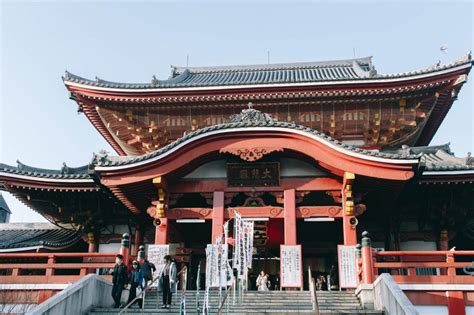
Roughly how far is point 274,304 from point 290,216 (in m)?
3.36

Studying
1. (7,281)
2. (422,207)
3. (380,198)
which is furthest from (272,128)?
(7,281)

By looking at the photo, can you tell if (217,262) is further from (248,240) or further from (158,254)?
(158,254)

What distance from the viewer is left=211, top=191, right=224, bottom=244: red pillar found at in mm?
15125

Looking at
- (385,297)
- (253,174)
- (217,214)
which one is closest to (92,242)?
(217,214)

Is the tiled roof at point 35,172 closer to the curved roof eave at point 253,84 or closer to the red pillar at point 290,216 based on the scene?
the curved roof eave at point 253,84

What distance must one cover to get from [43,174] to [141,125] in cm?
520

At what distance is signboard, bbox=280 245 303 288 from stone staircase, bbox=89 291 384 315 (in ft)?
2.54

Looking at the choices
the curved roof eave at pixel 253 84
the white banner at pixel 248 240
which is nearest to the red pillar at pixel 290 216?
the white banner at pixel 248 240

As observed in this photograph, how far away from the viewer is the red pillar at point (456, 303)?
12.4 m

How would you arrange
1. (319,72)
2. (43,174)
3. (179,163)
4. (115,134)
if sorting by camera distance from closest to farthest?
(179,163) < (43,174) < (115,134) < (319,72)

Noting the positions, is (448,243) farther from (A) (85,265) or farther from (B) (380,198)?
(A) (85,265)

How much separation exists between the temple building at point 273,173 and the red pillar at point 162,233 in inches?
2.5

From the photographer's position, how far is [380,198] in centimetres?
1592

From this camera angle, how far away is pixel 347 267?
45.9ft
